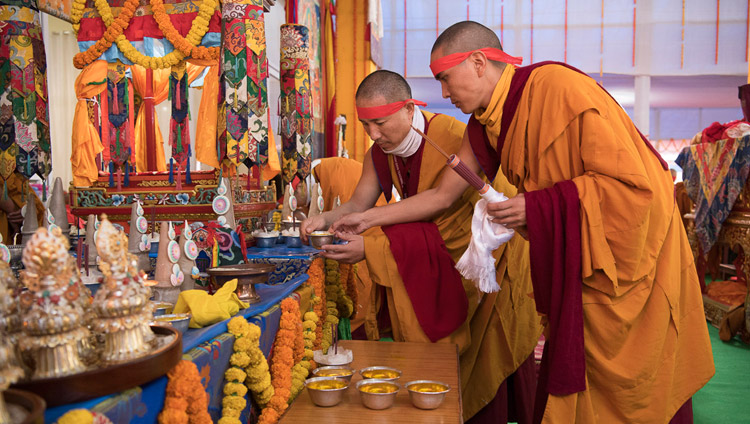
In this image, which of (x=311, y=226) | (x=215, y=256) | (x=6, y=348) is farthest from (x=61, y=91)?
(x=6, y=348)

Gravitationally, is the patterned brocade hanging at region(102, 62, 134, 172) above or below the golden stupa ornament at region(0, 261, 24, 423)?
above

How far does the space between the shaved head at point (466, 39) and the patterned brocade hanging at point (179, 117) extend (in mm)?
3215

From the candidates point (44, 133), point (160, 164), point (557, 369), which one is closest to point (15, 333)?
point (557, 369)

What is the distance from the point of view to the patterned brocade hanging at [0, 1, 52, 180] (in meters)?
3.76

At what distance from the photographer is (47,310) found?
0.93 meters

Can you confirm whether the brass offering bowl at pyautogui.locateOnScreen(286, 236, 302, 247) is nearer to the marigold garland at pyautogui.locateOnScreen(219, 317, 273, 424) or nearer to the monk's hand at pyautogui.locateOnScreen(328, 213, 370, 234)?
the monk's hand at pyautogui.locateOnScreen(328, 213, 370, 234)

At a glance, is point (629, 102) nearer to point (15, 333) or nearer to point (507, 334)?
point (507, 334)

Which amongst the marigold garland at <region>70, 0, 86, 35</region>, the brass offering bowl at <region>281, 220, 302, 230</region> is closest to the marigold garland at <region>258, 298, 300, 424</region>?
the brass offering bowl at <region>281, 220, 302, 230</region>

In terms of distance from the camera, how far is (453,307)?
2545mm

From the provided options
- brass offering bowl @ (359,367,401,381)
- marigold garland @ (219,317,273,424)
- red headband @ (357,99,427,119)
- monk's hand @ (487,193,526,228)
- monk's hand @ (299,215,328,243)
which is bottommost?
brass offering bowl @ (359,367,401,381)

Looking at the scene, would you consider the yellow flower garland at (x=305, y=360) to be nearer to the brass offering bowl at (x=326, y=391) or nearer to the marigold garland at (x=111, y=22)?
the brass offering bowl at (x=326, y=391)

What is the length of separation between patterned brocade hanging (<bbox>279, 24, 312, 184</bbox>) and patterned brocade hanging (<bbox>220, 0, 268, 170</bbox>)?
6.55 ft

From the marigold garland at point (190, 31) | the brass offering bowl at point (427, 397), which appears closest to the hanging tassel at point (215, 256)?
the brass offering bowl at point (427, 397)

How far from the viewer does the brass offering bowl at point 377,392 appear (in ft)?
5.23
